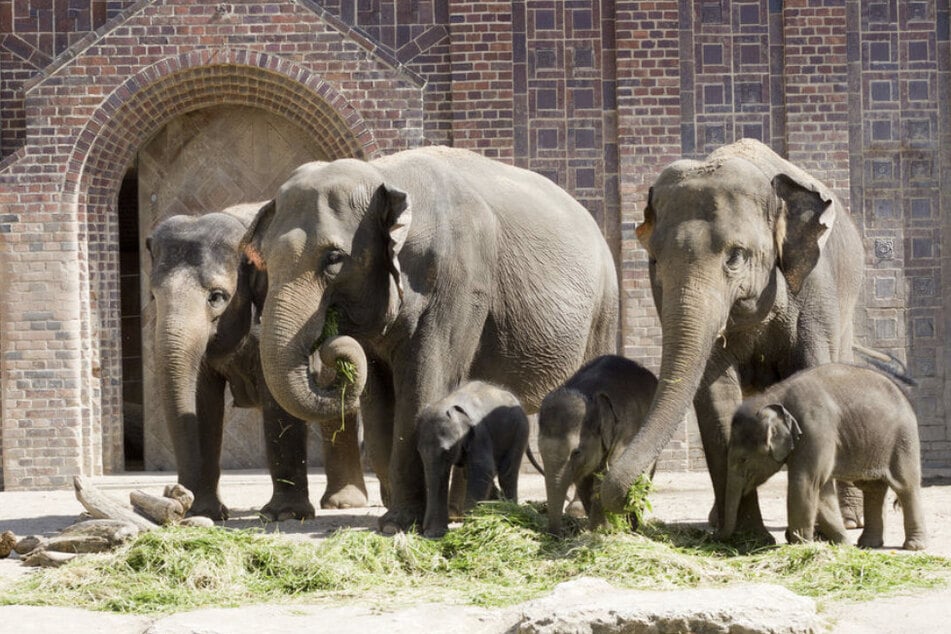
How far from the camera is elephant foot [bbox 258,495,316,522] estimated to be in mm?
10086

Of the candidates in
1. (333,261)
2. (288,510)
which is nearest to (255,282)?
(288,510)

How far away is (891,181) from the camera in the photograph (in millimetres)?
14961

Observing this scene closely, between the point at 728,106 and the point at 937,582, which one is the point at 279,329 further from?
the point at 728,106

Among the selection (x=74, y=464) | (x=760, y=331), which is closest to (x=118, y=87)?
(x=74, y=464)

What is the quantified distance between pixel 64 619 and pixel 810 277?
4.27 meters

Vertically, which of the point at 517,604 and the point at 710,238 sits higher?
the point at 710,238

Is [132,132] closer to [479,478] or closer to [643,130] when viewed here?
[643,130]

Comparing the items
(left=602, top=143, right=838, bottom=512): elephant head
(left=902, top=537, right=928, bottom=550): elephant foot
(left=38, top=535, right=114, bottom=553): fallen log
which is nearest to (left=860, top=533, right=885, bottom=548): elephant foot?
(left=902, top=537, right=928, bottom=550): elephant foot

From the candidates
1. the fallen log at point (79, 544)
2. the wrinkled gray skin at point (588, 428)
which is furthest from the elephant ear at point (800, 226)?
the fallen log at point (79, 544)

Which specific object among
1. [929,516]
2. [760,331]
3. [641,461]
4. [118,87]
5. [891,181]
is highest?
[118,87]

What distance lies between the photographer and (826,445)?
777 cm

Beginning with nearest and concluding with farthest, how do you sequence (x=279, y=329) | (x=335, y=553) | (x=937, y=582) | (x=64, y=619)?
1. (x=64, y=619)
2. (x=937, y=582)
3. (x=335, y=553)
4. (x=279, y=329)

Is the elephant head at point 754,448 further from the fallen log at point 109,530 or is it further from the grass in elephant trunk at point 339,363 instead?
the fallen log at point 109,530

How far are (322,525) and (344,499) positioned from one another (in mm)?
1445
